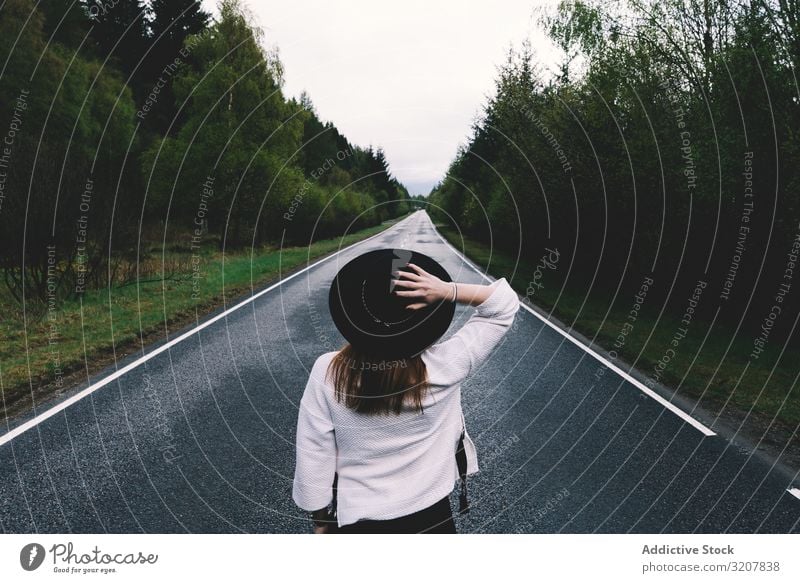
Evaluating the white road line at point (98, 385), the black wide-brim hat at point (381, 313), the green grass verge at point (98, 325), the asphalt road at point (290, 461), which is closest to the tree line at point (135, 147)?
the green grass verge at point (98, 325)

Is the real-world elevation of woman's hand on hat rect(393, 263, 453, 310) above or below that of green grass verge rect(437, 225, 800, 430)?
above

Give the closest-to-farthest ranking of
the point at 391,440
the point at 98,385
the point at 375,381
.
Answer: the point at 375,381, the point at 391,440, the point at 98,385

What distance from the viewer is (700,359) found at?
8.70 metres

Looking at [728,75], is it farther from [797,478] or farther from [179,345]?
[179,345]

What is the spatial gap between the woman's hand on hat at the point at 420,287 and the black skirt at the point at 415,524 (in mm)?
713

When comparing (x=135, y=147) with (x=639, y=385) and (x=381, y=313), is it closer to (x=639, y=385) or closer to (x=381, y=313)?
(x=639, y=385)

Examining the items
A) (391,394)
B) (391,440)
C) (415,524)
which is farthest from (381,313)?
(415,524)

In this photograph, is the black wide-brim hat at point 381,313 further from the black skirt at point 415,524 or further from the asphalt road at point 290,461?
the asphalt road at point 290,461

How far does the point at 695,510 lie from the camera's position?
399 cm

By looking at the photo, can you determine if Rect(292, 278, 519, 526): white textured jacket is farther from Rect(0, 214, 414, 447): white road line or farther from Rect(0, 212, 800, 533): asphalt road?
Rect(0, 214, 414, 447): white road line

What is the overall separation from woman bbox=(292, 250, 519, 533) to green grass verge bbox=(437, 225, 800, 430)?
4.50 m

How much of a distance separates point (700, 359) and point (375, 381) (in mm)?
8344

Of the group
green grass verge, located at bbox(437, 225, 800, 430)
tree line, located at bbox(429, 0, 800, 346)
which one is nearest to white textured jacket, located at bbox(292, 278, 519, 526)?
green grass verge, located at bbox(437, 225, 800, 430)

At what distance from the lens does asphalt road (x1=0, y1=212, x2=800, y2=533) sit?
3.83 m
